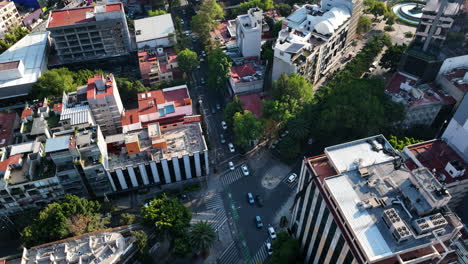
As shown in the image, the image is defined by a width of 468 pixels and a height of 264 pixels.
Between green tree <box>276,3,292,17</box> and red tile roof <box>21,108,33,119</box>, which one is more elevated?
green tree <box>276,3,292,17</box>

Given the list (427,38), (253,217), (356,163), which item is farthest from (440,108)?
(253,217)

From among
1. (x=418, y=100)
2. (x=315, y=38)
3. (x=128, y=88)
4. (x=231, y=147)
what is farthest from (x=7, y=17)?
(x=418, y=100)

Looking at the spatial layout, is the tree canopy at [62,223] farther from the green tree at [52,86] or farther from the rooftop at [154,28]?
the rooftop at [154,28]

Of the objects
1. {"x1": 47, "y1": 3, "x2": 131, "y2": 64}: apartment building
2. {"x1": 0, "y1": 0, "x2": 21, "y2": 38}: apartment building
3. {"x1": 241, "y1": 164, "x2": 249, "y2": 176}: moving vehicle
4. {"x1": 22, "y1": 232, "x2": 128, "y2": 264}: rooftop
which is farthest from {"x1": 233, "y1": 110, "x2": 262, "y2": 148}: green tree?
{"x1": 0, "y1": 0, "x2": 21, "y2": 38}: apartment building

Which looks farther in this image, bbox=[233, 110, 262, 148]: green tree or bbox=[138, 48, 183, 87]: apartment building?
bbox=[138, 48, 183, 87]: apartment building

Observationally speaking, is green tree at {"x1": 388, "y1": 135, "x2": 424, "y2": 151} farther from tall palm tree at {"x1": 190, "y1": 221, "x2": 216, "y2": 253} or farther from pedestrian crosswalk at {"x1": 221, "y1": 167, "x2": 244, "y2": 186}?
tall palm tree at {"x1": 190, "y1": 221, "x2": 216, "y2": 253}

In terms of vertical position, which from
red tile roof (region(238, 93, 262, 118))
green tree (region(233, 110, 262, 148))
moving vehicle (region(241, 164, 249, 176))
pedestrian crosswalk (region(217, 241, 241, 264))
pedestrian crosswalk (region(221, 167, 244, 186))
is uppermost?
green tree (region(233, 110, 262, 148))

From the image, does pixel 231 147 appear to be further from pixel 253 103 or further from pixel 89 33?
pixel 89 33
